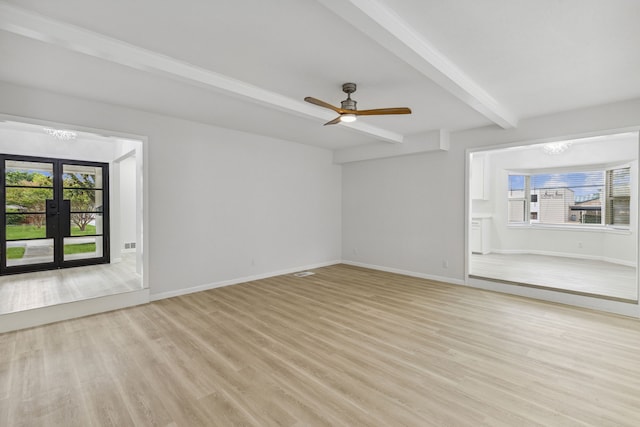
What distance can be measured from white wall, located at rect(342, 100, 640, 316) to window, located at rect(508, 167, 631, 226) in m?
4.02

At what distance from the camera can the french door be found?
17.6 feet

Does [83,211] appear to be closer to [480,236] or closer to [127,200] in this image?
[127,200]

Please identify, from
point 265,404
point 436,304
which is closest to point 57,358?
point 265,404

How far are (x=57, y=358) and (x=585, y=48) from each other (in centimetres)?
529

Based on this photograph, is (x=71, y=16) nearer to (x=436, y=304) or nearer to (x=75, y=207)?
(x=436, y=304)

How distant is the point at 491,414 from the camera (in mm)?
1894

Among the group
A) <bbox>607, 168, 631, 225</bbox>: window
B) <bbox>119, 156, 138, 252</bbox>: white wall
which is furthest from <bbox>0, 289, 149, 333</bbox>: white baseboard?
<bbox>607, 168, 631, 225</bbox>: window

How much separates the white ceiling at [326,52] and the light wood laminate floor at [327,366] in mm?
2542

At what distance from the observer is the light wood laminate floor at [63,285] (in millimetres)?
3740

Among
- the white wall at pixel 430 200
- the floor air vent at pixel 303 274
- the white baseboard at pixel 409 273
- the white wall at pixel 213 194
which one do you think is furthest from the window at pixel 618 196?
the floor air vent at pixel 303 274

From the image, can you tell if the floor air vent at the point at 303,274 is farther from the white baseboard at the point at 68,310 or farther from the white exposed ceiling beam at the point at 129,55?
the white exposed ceiling beam at the point at 129,55

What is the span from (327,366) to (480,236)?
6.82m

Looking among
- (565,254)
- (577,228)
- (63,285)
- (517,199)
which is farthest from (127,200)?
(577,228)

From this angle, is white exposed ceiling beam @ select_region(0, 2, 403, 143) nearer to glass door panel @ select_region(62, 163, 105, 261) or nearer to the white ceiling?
the white ceiling
